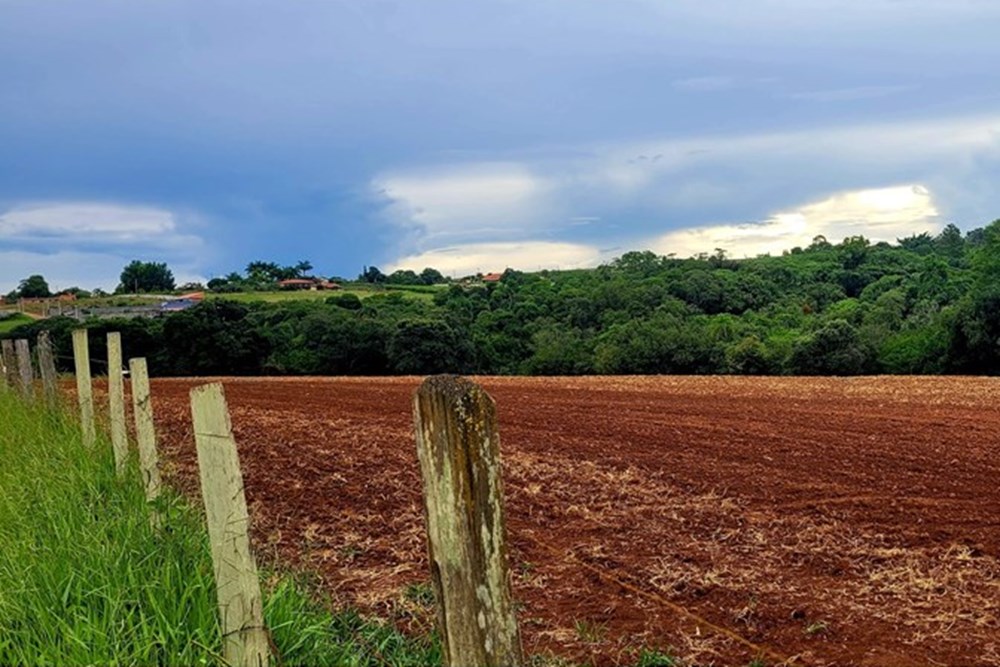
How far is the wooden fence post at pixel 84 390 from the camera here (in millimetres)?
7934

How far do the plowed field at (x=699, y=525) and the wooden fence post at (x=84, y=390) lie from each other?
0.79 m

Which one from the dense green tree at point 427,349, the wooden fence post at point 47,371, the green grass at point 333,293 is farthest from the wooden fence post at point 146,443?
the green grass at point 333,293

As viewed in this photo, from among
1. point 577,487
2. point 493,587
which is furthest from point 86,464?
point 493,587

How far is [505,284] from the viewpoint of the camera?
2238 inches

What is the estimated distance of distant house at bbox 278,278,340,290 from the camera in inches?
2520

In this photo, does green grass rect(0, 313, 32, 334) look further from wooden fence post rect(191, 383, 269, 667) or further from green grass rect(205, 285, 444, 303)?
wooden fence post rect(191, 383, 269, 667)

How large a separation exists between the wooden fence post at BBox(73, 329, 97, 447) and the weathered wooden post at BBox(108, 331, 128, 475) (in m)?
0.84

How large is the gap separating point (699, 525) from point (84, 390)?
585 centimetres

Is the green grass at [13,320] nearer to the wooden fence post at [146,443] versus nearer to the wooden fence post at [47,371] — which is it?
the wooden fence post at [47,371]

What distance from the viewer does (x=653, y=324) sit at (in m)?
37.2

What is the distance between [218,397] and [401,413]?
36.1 ft

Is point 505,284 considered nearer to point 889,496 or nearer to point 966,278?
point 966,278

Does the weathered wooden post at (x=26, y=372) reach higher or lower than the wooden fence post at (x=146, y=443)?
higher

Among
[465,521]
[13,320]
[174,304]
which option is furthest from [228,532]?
[174,304]
